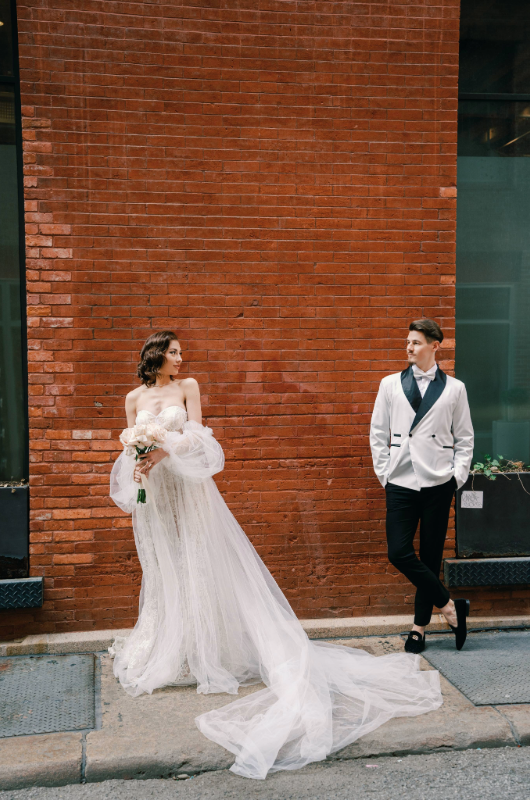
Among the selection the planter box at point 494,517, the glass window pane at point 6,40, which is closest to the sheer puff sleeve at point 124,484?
the planter box at point 494,517

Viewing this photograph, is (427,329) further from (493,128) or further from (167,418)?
(493,128)

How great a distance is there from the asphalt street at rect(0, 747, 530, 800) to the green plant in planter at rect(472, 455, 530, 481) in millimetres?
2297

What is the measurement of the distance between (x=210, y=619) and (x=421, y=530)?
161cm

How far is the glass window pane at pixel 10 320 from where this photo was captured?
5195 mm

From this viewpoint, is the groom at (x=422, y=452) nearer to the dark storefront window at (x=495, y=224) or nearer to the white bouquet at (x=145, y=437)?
the dark storefront window at (x=495, y=224)

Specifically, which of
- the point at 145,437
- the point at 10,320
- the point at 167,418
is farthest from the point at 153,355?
the point at 10,320

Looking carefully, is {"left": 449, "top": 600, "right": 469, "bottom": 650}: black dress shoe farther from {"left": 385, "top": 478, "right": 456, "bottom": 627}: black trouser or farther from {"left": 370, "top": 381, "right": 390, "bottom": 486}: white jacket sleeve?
{"left": 370, "top": 381, "right": 390, "bottom": 486}: white jacket sleeve

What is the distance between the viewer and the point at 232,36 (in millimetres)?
5004

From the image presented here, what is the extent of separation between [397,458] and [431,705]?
1.56 m

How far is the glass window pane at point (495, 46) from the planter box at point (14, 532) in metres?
4.88

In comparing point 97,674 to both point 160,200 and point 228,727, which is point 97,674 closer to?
point 228,727

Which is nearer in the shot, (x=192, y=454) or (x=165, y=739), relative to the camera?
(x=165, y=739)

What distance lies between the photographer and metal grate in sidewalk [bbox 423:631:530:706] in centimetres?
419

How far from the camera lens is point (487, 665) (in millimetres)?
4621
